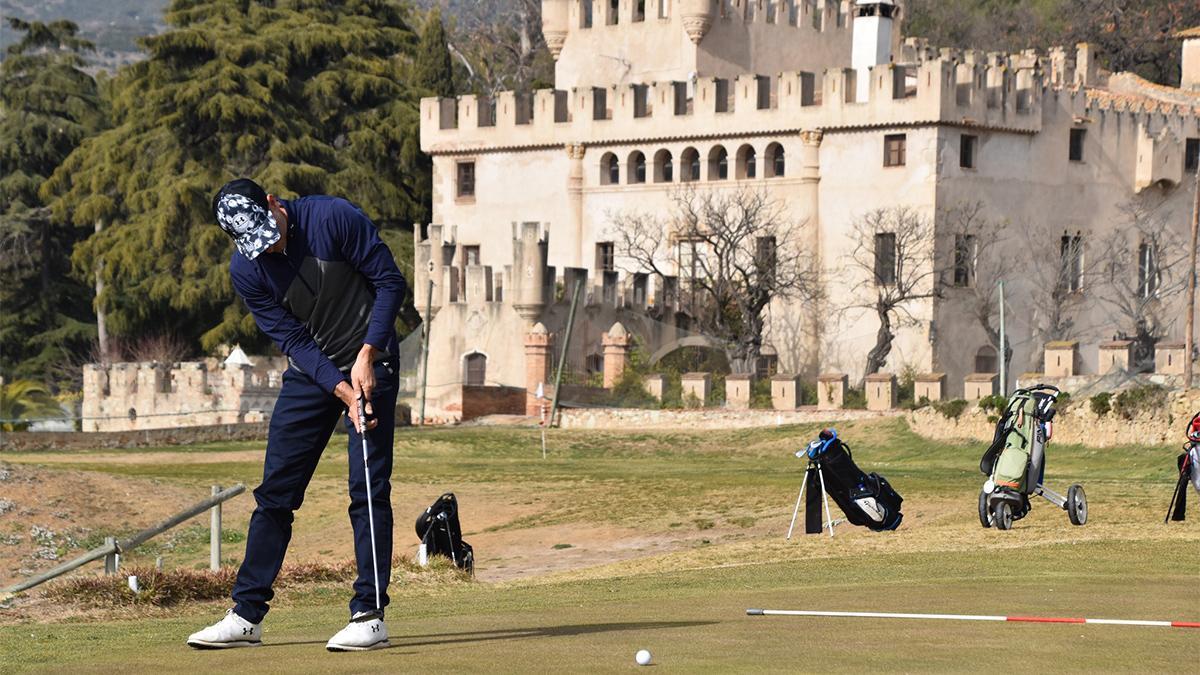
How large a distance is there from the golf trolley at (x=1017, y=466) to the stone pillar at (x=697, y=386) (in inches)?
1213

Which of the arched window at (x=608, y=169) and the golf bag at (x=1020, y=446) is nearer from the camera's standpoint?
the golf bag at (x=1020, y=446)

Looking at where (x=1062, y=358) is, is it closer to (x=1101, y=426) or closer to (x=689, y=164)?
(x=1101, y=426)

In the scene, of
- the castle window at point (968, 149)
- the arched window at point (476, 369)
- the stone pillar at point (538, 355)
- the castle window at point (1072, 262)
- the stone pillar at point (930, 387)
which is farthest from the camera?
the castle window at point (1072, 262)

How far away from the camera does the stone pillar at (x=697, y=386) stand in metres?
52.8

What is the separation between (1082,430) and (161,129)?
133 feet

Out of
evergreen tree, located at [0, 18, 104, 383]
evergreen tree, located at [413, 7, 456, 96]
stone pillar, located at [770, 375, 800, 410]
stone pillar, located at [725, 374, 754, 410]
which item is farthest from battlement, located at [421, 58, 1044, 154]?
evergreen tree, located at [0, 18, 104, 383]

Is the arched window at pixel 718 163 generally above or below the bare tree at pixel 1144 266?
above

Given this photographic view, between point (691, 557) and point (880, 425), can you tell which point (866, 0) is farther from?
point (691, 557)

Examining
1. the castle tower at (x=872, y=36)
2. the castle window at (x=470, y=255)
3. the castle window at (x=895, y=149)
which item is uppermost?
the castle tower at (x=872, y=36)

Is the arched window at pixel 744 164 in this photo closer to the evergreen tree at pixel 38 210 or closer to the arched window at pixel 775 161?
the arched window at pixel 775 161

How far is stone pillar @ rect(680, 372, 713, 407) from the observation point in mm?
52750

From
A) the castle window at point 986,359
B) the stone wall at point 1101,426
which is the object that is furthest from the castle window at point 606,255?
the stone wall at point 1101,426

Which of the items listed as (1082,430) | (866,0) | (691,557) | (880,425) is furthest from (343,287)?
(866,0)

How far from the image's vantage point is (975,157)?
6244cm
